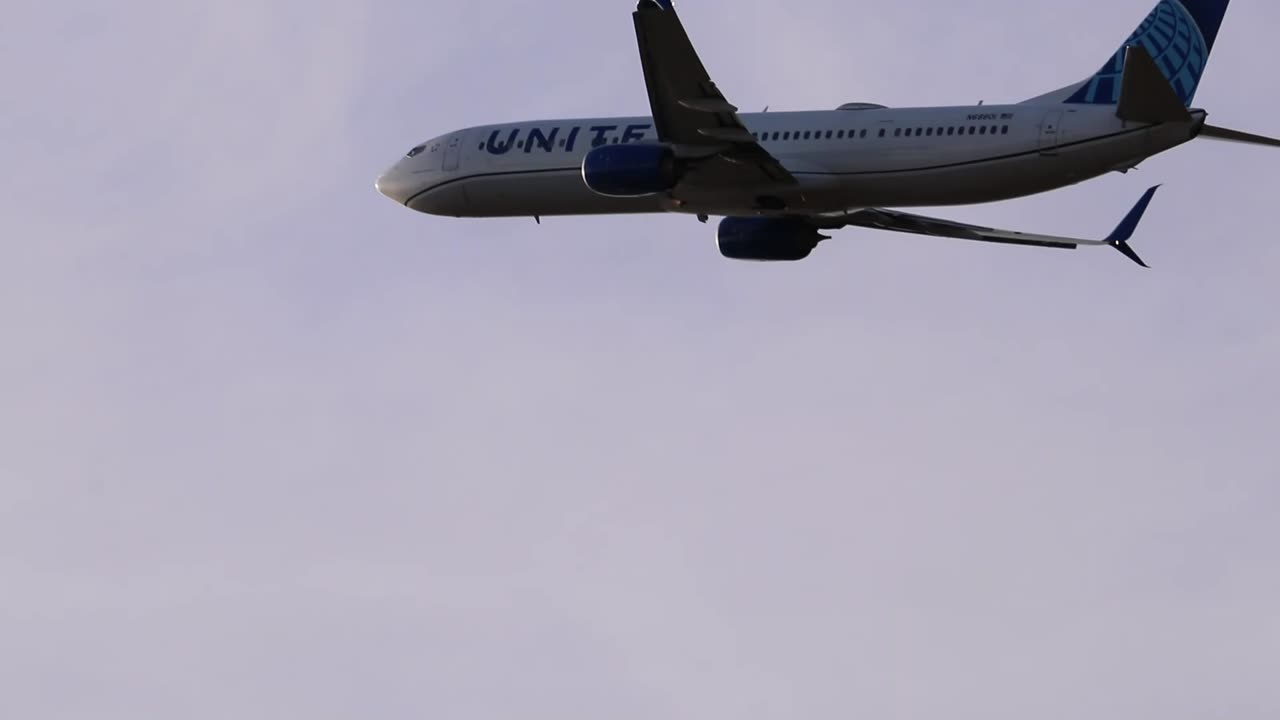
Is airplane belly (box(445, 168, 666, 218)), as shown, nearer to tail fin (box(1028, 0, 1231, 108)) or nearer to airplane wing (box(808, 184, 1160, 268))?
airplane wing (box(808, 184, 1160, 268))

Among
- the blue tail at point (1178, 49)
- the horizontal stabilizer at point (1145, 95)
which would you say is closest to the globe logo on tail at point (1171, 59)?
the blue tail at point (1178, 49)

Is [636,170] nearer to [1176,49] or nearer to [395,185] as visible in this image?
[395,185]

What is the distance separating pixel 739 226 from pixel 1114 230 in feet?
27.0

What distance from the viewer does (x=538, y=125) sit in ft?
191

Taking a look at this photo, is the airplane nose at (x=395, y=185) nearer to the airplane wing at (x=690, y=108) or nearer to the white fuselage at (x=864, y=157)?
the white fuselage at (x=864, y=157)

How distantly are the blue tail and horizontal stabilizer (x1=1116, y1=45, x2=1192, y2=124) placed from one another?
11.3 feet

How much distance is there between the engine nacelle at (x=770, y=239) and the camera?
187 feet

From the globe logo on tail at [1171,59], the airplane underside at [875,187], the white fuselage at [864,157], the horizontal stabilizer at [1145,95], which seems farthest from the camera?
the globe logo on tail at [1171,59]

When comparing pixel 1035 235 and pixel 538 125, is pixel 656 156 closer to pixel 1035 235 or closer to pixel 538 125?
pixel 538 125

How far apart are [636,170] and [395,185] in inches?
375

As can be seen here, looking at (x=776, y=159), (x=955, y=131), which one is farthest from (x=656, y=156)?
(x=955, y=131)

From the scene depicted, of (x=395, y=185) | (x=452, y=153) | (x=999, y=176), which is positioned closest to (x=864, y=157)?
(x=999, y=176)

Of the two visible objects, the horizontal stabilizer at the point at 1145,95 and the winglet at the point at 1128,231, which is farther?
Result: the winglet at the point at 1128,231

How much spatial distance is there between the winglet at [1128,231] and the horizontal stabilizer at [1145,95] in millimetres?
4943
